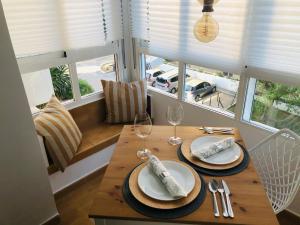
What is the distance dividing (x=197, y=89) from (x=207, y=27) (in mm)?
1149

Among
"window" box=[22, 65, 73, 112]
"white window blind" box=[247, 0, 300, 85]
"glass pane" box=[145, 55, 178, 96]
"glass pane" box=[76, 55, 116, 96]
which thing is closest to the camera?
"white window blind" box=[247, 0, 300, 85]

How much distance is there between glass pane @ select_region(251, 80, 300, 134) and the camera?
1.75 m

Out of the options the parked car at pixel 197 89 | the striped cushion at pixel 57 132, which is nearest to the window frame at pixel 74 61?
the striped cushion at pixel 57 132

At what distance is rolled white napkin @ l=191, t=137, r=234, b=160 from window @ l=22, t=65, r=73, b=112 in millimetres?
1468

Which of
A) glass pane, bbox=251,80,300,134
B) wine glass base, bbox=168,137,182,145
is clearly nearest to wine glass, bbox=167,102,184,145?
wine glass base, bbox=168,137,182,145

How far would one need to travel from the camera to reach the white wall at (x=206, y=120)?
1880 mm

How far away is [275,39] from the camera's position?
5.14ft

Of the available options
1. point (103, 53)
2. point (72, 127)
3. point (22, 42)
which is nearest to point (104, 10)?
point (103, 53)

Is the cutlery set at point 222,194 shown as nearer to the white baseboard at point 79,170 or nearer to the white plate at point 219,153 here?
the white plate at point 219,153

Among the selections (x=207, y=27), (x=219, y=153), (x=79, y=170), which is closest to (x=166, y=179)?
(x=219, y=153)

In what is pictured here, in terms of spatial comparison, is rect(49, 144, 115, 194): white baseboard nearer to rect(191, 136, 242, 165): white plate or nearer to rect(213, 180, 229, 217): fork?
rect(191, 136, 242, 165): white plate

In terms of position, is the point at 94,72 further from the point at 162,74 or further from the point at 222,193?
the point at 222,193

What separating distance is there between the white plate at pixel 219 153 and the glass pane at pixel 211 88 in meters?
0.80

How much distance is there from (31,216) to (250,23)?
203 cm
